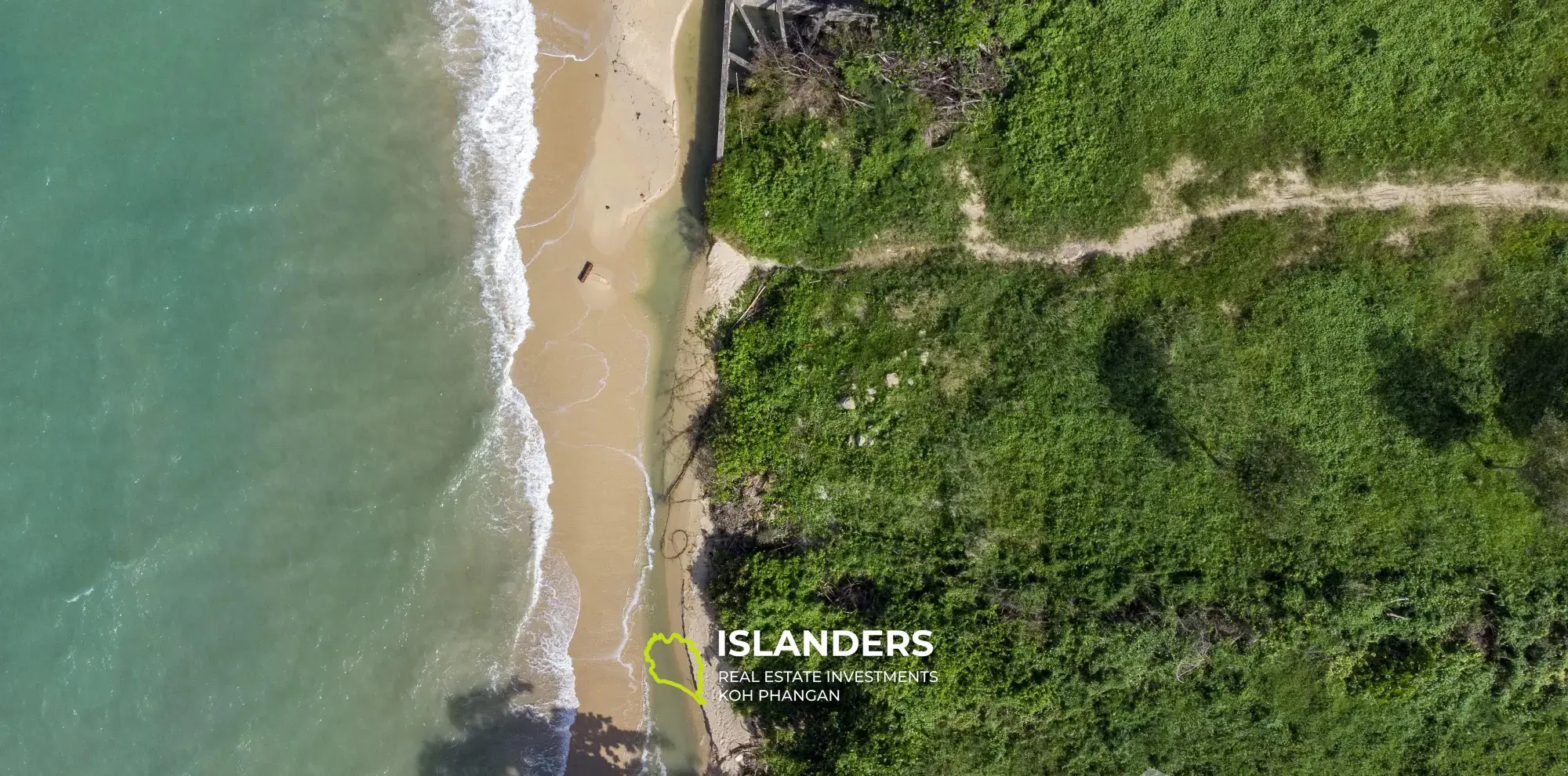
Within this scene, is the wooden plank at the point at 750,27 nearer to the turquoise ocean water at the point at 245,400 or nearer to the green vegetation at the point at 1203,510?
the green vegetation at the point at 1203,510

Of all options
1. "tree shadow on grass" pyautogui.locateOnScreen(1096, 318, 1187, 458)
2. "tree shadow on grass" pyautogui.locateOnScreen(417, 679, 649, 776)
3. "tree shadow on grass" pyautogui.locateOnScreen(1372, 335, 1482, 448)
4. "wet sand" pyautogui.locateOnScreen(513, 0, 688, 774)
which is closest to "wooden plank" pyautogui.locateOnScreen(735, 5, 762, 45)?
"wet sand" pyautogui.locateOnScreen(513, 0, 688, 774)

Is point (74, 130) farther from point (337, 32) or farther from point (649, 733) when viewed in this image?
point (649, 733)

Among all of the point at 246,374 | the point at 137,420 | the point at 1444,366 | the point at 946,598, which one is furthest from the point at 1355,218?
the point at 137,420

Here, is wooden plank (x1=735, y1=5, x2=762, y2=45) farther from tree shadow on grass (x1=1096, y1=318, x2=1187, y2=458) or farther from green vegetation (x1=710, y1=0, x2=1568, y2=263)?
tree shadow on grass (x1=1096, y1=318, x2=1187, y2=458)

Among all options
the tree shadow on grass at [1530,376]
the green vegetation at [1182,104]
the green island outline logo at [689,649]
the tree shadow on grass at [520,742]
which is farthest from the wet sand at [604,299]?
the tree shadow on grass at [1530,376]

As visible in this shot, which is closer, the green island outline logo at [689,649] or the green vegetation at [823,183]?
the green vegetation at [823,183]

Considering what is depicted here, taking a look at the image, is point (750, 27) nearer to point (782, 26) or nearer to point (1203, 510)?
point (782, 26)

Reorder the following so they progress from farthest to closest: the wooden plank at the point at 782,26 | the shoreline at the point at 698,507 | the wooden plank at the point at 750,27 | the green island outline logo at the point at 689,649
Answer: the green island outline logo at the point at 689,649
the shoreline at the point at 698,507
the wooden plank at the point at 750,27
the wooden plank at the point at 782,26
